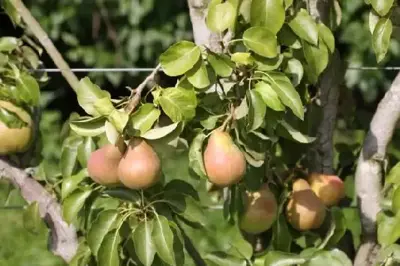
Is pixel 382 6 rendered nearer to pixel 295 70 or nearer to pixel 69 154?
pixel 295 70

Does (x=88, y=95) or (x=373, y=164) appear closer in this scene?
(x=88, y=95)

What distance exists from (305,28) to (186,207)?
1.07 feet

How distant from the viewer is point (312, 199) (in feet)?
5.35

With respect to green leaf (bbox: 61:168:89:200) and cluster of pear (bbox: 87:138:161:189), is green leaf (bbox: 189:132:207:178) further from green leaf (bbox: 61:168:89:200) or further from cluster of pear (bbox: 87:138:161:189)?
green leaf (bbox: 61:168:89:200)

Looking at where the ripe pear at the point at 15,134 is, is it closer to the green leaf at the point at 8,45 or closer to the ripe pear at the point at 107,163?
the green leaf at the point at 8,45

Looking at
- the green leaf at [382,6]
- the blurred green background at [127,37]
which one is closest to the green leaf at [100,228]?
the green leaf at [382,6]

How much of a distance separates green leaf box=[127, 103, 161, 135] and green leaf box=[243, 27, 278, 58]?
0.16m

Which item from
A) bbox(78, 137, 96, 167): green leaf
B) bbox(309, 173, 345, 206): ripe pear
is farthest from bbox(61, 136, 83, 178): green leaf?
bbox(309, 173, 345, 206): ripe pear

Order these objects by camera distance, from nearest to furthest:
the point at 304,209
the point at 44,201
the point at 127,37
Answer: the point at 304,209 → the point at 44,201 → the point at 127,37

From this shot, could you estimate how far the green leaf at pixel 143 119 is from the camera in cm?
132

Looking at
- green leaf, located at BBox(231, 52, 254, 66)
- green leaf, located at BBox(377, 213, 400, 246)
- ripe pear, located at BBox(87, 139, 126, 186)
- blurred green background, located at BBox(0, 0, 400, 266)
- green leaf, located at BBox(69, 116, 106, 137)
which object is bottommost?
blurred green background, located at BBox(0, 0, 400, 266)

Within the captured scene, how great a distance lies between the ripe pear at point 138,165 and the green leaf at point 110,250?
0.46 feet

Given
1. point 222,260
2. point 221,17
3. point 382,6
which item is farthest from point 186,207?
point 382,6

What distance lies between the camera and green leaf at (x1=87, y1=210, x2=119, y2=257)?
1.46m
